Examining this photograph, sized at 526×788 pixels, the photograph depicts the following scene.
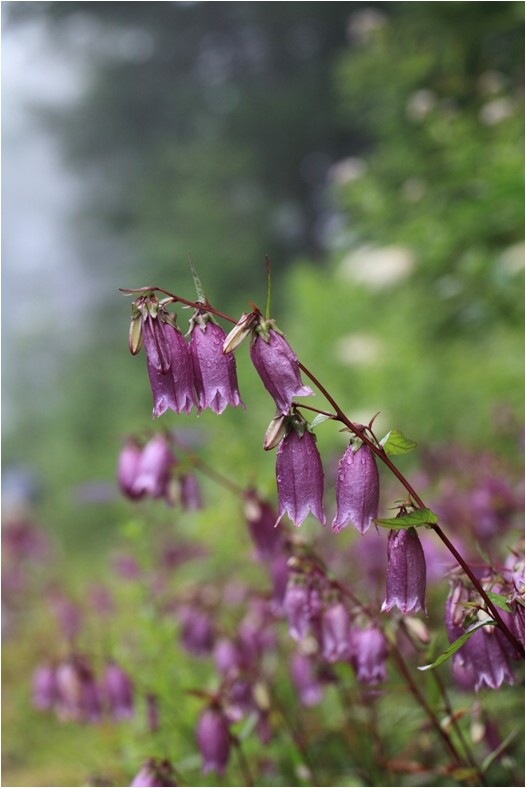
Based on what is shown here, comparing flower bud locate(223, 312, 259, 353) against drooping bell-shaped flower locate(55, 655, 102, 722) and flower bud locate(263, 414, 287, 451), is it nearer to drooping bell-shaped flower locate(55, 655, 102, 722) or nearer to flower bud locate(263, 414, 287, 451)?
flower bud locate(263, 414, 287, 451)

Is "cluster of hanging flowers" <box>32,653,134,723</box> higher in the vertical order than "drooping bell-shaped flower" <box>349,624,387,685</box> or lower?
higher

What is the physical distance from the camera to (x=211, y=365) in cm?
77

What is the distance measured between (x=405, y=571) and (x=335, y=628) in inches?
10.8

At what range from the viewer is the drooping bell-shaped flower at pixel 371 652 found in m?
0.96

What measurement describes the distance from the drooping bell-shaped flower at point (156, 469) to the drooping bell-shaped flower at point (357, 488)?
48 cm

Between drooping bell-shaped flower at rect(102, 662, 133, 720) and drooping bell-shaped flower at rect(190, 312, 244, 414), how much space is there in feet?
2.68

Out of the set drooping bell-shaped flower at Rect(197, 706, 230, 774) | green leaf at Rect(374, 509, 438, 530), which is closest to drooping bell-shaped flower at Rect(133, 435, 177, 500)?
drooping bell-shaped flower at Rect(197, 706, 230, 774)

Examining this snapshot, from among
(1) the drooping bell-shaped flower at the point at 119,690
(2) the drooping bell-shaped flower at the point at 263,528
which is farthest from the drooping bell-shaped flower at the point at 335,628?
(1) the drooping bell-shaped flower at the point at 119,690

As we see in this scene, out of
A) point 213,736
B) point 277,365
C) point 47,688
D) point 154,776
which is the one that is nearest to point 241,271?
point 47,688

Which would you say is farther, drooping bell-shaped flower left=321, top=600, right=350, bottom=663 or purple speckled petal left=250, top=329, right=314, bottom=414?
drooping bell-shaped flower left=321, top=600, right=350, bottom=663

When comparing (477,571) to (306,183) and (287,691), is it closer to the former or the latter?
(287,691)

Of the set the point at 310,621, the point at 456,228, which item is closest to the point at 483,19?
the point at 456,228

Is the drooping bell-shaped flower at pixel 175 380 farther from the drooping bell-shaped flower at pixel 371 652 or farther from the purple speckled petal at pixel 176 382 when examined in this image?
the drooping bell-shaped flower at pixel 371 652

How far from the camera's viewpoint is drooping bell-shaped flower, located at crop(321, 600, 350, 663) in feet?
3.24
